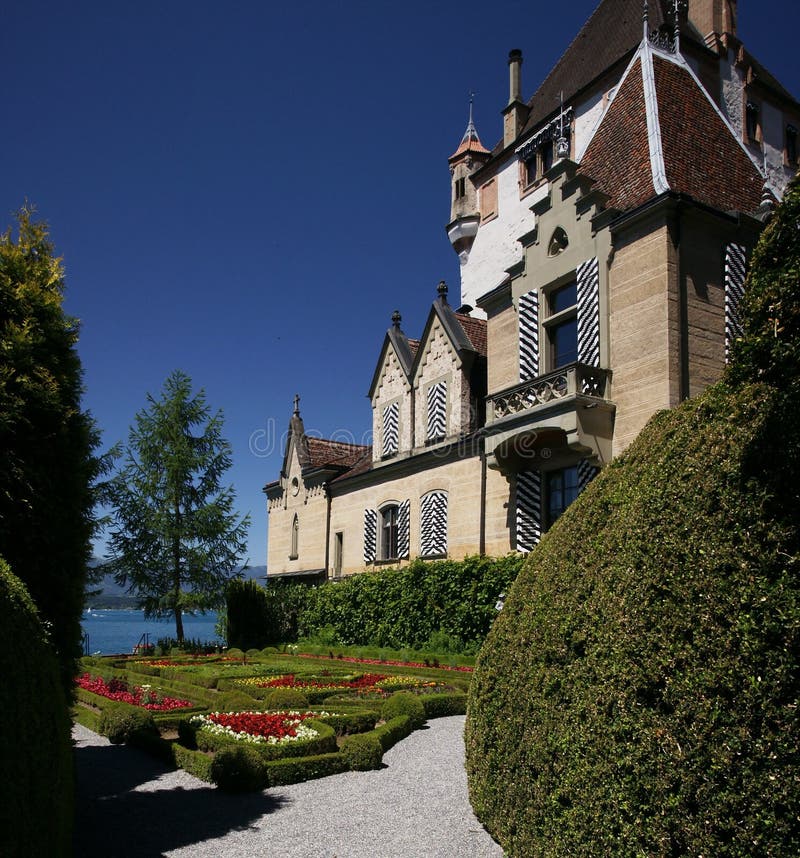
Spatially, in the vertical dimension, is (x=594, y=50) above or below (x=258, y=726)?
above

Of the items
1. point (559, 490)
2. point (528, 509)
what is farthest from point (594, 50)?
point (528, 509)

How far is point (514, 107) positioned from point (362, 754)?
90.0 ft

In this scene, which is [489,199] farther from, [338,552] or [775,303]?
[775,303]

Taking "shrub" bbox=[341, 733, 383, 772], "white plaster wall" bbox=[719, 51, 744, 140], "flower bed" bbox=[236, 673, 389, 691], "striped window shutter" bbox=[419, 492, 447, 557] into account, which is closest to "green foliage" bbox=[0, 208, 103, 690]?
"shrub" bbox=[341, 733, 383, 772]

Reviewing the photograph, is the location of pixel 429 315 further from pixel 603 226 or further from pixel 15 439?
pixel 15 439

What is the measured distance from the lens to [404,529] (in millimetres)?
27578

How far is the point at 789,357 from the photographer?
3582 millimetres

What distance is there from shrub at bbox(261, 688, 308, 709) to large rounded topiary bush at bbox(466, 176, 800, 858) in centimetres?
799

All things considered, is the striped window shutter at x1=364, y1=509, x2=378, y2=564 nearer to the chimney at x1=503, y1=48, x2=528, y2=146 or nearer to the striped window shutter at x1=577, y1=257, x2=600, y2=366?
the striped window shutter at x1=577, y1=257, x2=600, y2=366

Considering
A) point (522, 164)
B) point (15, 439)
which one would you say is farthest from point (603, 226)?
point (15, 439)

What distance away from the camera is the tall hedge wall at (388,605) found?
71.4 ft

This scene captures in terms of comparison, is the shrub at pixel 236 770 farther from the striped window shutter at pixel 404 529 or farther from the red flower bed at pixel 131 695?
the striped window shutter at pixel 404 529

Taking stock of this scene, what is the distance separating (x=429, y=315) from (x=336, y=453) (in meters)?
11.5

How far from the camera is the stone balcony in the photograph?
17.9 m
